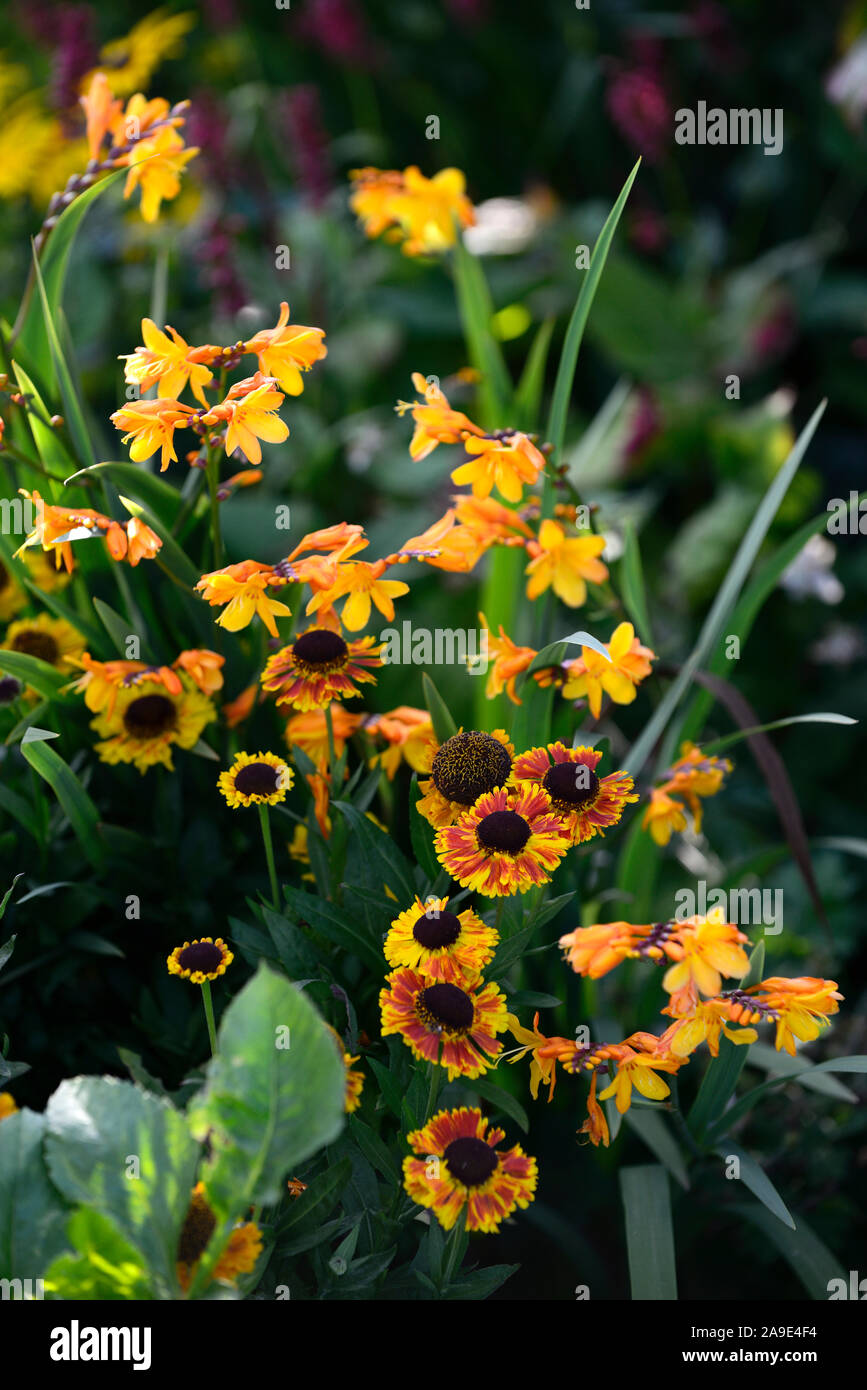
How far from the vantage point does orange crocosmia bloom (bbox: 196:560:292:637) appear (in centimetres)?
66

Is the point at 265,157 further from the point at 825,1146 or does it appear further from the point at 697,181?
the point at 825,1146

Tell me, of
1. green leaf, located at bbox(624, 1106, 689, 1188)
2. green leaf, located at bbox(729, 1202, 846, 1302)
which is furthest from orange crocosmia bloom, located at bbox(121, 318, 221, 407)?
green leaf, located at bbox(729, 1202, 846, 1302)

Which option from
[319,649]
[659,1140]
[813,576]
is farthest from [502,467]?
[813,576]

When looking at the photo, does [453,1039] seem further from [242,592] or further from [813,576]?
[813,576]

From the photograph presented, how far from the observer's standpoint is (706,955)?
A: 57cm

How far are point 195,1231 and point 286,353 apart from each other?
47 cm

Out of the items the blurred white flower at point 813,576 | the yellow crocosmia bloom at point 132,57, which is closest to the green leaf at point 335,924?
the blurred white flower at point 813,576

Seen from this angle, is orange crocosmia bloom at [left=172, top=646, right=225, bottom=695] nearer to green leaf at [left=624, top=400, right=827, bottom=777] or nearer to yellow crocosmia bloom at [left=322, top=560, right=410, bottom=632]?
yellow crocosmia bloom at [left=322, top=560, right=410, bottom=632]

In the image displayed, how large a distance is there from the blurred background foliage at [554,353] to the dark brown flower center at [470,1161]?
281 millimetres

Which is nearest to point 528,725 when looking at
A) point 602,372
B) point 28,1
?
point 602,372

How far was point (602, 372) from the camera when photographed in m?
2.24

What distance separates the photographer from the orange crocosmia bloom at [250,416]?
0.63 meters

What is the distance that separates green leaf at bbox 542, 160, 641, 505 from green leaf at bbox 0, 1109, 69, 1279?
531 millimetres
